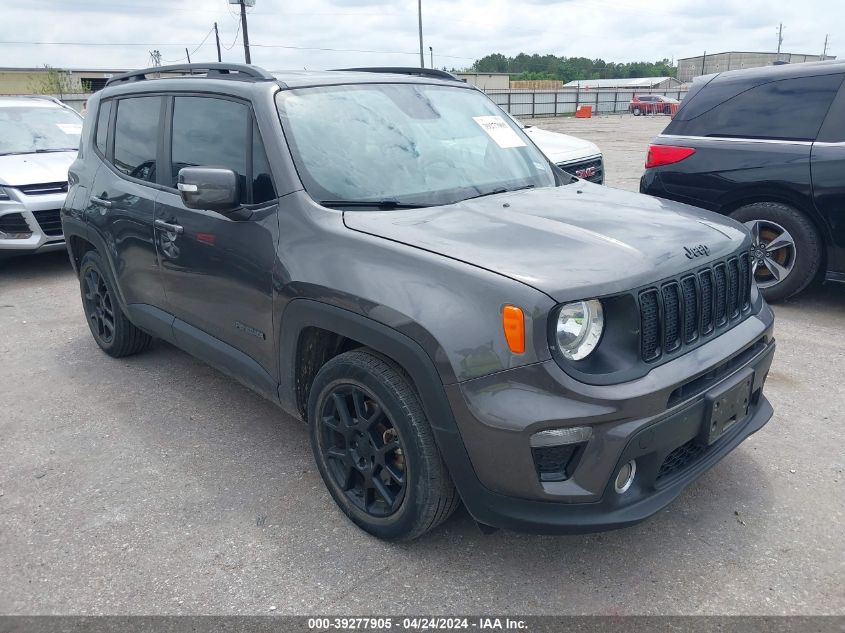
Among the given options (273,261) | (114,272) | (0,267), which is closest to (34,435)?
(114,272)

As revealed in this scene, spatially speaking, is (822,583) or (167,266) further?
(167,266)

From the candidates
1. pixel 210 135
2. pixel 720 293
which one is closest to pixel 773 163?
pixel 720 293

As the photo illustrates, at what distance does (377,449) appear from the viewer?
2.68 meters

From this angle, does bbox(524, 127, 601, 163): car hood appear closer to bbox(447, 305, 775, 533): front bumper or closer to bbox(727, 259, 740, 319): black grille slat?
bbox(727, 259, 740, 319): black grille slat

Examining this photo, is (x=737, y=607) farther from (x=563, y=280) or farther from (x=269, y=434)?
(x=269, y=434)

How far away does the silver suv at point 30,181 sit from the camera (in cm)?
704

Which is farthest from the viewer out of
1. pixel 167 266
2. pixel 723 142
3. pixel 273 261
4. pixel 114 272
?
pixel 723 142

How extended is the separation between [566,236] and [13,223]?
650 centimetres

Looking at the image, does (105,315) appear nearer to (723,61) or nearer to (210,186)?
(210,186)

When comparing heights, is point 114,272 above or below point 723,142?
below

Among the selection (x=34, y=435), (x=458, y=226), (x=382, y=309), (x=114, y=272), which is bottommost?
(x=34, y=435)

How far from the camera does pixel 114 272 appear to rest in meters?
4.34

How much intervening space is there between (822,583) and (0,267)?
27.6ft

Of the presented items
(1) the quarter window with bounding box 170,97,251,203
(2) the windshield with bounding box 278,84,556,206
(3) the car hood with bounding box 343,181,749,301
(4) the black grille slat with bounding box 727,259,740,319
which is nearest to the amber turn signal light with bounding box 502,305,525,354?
(3) the car hood with bounding box 343,181,749,301
